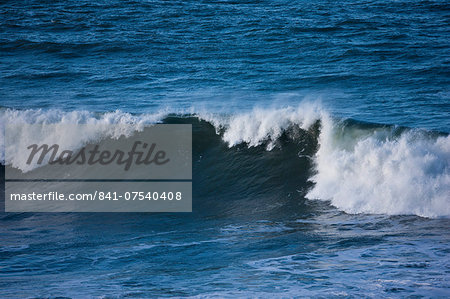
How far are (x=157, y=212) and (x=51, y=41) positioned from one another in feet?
43.3

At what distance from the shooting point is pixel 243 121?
1246cm

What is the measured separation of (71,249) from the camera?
7676mm

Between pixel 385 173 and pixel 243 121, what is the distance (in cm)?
399

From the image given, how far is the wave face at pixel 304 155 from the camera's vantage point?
29.5 ft

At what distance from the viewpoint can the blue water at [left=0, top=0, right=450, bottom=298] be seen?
20.6 ft

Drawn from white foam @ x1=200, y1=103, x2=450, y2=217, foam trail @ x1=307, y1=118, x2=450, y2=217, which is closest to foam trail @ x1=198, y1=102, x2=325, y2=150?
white foam @ x1=200, y1=103, x2=450, y2=217

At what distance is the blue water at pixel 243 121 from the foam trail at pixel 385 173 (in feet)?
0.14

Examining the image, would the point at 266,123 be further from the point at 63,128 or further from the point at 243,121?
the point at 63,128

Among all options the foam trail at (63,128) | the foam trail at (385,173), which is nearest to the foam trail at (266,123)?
the foam trail at (385,173)

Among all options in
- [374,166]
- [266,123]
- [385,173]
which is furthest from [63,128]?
[385,173]

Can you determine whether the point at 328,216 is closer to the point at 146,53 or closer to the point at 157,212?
the point at 157,212

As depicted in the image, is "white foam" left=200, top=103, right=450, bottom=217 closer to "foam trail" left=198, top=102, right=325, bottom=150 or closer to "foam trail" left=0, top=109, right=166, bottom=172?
"foam trail" left=198, top=102, right=325, bottom=150

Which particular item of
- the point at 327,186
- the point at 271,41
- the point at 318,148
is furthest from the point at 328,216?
the point at 271,41

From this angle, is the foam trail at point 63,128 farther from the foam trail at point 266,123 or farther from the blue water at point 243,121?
the foam trail at point 266,123
